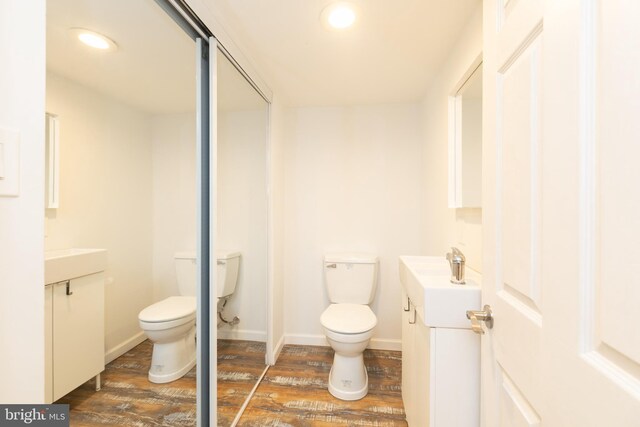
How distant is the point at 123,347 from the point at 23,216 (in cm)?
67

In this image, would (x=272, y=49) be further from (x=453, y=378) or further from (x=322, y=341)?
(x=322, y=341)

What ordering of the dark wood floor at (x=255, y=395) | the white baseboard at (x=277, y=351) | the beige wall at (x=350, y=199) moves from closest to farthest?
the dark wood floor at (x=255, y=395)
the white baseboard at (x=277, y=351)
the beige wall at (x=350, y=199)

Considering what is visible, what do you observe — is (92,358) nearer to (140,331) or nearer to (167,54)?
(140,331)

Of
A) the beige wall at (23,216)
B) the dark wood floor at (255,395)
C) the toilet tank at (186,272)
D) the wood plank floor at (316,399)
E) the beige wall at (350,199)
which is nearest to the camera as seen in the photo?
the beige wall at (23,216)

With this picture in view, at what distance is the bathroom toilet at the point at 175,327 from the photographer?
1110 millimetres

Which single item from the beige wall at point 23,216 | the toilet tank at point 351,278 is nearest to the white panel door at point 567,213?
the beige wall at point 23,216

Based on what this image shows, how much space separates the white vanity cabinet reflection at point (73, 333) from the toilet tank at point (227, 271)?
0.61 m

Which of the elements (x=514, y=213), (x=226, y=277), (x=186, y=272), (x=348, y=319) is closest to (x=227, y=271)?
(x=226, y=277)

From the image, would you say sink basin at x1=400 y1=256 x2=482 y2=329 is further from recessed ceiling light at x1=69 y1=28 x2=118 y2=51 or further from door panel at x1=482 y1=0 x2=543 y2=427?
recessed ceiling light at x1=69 y1=28 x2=118 y2=51

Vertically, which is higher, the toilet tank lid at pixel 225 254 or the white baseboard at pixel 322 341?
the toilet tank lid at pixel 225 254

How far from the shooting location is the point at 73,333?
787mm

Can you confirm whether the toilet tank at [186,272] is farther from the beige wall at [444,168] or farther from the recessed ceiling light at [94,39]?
the beige wall at [444,168]

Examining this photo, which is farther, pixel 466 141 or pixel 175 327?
pixel 466 141

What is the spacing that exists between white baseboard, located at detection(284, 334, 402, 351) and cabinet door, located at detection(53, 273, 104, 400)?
1.87 meters
